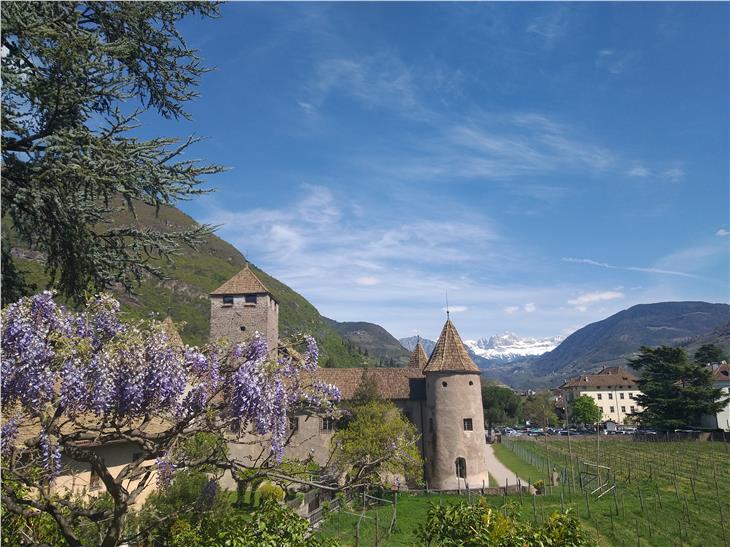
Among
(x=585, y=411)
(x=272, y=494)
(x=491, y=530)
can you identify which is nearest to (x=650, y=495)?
(x=491, y=530)

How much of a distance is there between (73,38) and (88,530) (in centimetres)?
1181

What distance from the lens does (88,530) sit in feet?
42.8

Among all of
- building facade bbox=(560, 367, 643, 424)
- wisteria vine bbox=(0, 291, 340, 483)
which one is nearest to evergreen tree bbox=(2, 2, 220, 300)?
wisteria vine bbox=(0, 291, 340, 483)

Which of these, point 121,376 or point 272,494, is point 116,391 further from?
point 272,494

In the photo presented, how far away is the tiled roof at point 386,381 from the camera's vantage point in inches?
1421

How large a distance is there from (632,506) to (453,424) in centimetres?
1045

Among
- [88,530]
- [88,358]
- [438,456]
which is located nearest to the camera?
[88,358]

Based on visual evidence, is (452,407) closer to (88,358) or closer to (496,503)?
(496,503)

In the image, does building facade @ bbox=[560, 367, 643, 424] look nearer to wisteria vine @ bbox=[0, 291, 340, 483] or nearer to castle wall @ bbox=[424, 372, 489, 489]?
castle wall @ bbox=[424, 372, 489, 489]

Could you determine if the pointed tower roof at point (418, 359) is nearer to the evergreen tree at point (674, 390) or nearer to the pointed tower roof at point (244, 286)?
the pointed tower roof at point (244, 286)

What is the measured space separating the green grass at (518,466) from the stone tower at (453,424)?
6.58 meters

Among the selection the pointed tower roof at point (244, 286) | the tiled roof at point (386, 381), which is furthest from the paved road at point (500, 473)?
the pointed tower roof at point (244, 286)

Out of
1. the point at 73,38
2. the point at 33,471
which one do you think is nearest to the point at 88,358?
the point at 33,471

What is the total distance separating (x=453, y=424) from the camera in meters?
32.0
